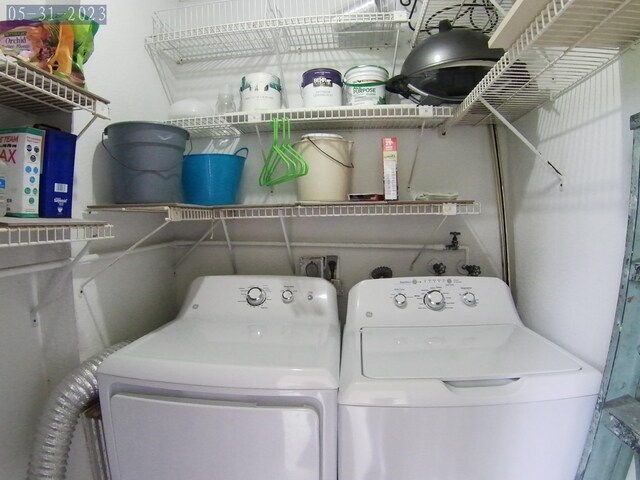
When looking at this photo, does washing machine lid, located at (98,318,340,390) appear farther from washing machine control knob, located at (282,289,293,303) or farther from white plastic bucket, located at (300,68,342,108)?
white plastic bucket, located at (300,68,342,108)

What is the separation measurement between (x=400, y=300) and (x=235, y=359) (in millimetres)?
674

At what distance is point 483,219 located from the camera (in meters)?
1.62

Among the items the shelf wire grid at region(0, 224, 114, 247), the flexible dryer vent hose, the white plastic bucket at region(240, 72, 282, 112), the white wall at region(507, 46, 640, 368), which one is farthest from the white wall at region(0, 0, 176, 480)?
the white wall at region(507, 46, 640, 368)

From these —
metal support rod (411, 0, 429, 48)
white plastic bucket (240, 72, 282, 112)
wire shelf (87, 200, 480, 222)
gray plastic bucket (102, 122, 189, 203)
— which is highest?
metal support rod (411, 0, 429, 48)

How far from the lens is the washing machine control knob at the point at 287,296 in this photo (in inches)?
53.4

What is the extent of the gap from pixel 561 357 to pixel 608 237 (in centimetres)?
38

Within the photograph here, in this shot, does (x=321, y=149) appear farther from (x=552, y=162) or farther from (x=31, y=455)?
(x=31, y=455)

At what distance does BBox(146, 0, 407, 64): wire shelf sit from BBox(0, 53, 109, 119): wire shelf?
783 millimetres

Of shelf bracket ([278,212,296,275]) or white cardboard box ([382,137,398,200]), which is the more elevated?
white cardboard box ([382,137,398,200])

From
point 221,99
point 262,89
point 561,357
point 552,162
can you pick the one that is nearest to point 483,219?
point 552,162

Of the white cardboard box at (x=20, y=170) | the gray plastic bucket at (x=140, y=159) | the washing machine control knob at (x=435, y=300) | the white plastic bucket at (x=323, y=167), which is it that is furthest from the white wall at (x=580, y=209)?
the white cardboard box at (x=20, y=170)

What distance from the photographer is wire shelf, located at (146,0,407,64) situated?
1449mm

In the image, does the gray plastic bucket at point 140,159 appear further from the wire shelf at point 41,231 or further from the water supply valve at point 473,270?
the water supply valve at point 473,270

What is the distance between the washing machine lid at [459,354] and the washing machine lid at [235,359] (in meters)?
0.14
